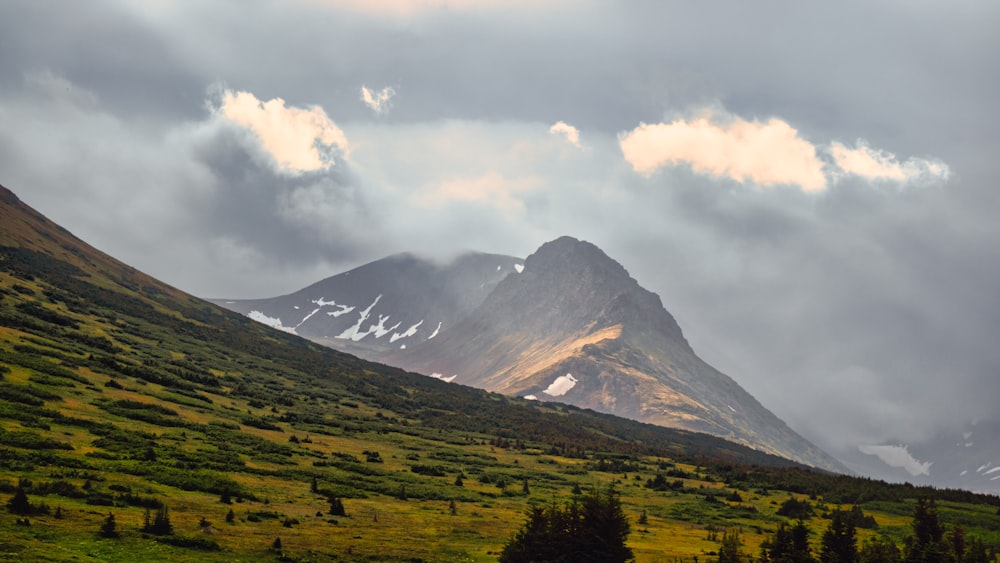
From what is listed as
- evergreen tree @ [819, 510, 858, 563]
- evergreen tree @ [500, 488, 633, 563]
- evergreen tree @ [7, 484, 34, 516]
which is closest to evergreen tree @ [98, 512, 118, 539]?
evergreen tree @ [7, 484, 34, 516]

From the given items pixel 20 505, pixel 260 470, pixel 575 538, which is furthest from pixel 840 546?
pixel 260 470

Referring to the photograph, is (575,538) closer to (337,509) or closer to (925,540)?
(337,509)

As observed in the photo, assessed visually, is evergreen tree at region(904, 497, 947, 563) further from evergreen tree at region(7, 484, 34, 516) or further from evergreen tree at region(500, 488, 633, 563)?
evergreen tree at region(7, 484, 34, 516)

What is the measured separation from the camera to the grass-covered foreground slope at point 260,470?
135 ft

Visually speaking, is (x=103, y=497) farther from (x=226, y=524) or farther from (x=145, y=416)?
(x=145, y=416)

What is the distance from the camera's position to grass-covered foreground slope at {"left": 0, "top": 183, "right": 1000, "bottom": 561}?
135ft

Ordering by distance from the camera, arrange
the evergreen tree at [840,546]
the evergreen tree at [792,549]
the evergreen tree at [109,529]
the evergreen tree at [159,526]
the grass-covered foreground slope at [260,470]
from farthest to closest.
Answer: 1. the evergreen tree at [840,546]
2. the evergreen tree at [792,549]
3. the grass-covered foreground slope at [260,470]
4. the evergreen tree at [159,526]
5. the evergreen tree at [109,529]

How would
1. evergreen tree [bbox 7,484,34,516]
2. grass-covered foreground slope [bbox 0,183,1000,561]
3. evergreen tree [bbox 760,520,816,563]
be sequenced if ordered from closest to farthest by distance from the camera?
evergreen tree [bbox 7,484,34,516] < grass-covered foreground slope [bbox 0,183,1000,561] < evergreen tree [bbox 760,520,816,563]

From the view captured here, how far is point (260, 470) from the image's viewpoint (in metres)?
67.2

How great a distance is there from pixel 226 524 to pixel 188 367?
98.3m

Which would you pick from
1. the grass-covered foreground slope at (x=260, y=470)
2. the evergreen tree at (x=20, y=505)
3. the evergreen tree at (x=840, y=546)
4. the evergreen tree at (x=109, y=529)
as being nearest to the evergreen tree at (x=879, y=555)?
the evergreen tree at (x=840, y=546)

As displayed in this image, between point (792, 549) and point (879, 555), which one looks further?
point (792, 549)

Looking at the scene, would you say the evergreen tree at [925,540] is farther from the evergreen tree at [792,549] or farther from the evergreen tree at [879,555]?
the evergreen tree at [792,549]

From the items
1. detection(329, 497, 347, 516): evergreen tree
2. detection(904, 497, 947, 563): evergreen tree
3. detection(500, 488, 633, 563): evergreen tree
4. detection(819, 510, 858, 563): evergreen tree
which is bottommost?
detection(329, 497, 347, 516): evergreen tree
